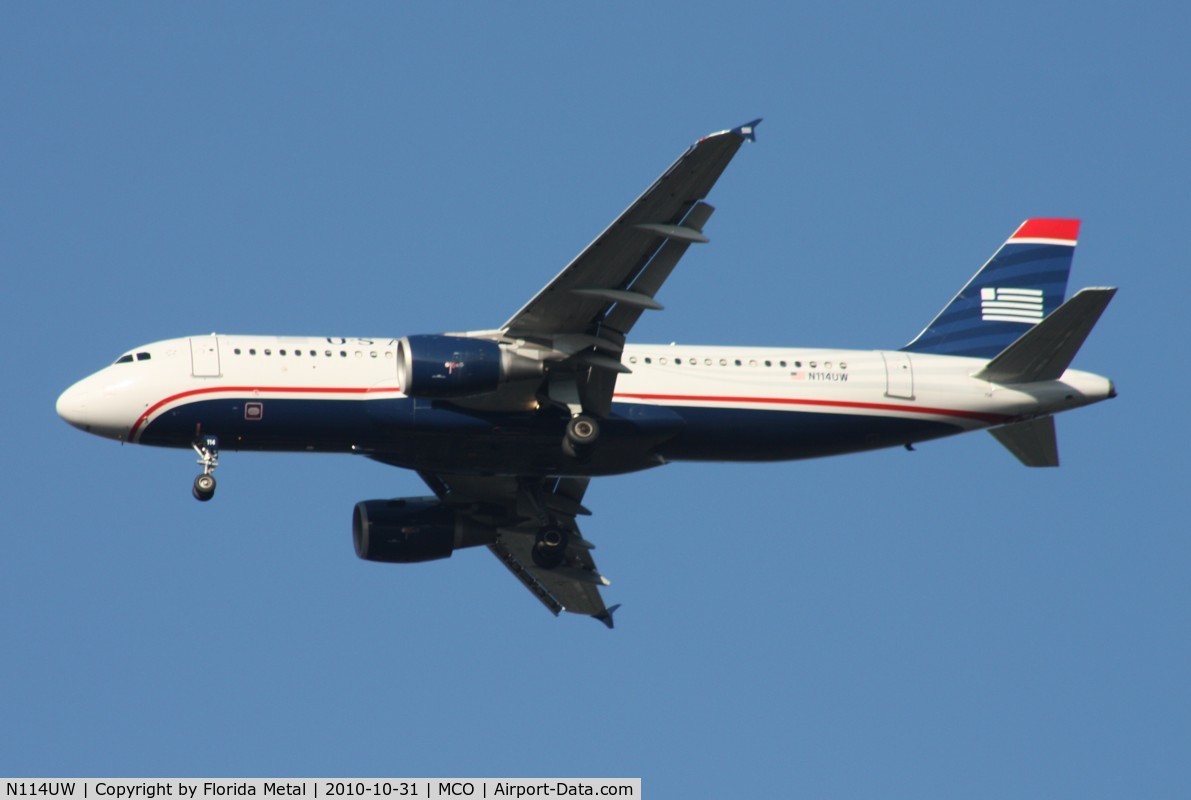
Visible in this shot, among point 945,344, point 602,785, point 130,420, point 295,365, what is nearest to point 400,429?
point 295,365

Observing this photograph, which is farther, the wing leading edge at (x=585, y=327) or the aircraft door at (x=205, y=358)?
the aircraft door at (x=205, y=358)

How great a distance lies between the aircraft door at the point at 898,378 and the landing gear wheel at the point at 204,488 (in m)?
17.5

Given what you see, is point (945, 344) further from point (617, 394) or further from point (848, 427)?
point (617, 394)

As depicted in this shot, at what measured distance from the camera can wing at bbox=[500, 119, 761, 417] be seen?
47906mm

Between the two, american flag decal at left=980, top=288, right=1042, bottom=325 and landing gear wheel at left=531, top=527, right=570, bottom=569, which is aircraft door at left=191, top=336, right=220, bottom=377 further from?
american flag decal at left=980, top=288, right=1042, bottom=325

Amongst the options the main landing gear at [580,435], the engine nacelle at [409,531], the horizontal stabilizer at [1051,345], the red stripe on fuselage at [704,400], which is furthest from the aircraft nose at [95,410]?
the horizontal stabilizer at [1051,345]

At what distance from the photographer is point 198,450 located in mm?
53312

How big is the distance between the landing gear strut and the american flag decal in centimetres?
2129

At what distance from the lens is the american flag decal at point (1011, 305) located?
58969 mm

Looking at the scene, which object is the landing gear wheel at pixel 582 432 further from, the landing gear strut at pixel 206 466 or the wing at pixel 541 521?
the landing gear strut at pixel 206 466

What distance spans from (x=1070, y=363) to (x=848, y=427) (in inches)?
236

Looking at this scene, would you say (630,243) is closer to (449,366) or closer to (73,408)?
(449,366)

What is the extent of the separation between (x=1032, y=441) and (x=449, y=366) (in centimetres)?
1641

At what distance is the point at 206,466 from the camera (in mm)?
53094
